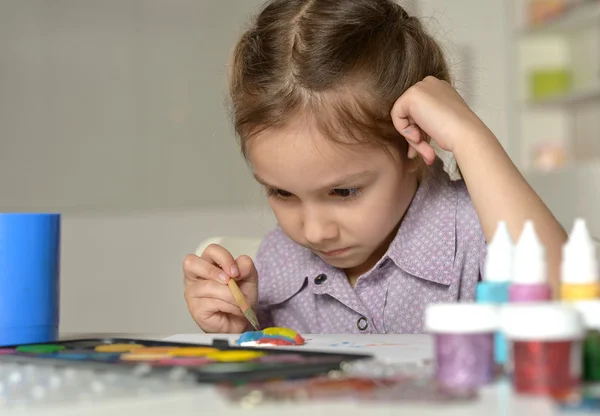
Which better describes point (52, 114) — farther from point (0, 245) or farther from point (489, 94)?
point (0, 245)

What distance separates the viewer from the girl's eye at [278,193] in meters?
1.14

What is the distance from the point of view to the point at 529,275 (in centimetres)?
57

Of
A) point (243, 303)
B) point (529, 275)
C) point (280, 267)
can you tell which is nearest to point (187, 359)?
point (529, 275)

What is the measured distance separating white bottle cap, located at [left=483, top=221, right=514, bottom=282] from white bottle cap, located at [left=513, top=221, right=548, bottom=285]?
49 millimetres

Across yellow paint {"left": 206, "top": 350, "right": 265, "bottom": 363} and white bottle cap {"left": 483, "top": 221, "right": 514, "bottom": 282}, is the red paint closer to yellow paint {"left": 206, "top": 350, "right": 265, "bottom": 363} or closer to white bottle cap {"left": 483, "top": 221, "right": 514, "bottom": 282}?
white bottle cap {"left": 483, "top": 221, "right": 514, "bottom": 282}

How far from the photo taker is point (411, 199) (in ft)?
4.07

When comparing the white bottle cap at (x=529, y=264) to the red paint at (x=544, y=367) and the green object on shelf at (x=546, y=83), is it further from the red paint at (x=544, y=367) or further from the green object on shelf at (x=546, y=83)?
the green object on shelf at (x=546, y=83)

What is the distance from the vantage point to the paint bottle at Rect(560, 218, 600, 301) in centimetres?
58

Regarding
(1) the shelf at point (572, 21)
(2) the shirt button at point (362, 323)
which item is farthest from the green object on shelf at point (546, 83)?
(2) the shirt button at point (362, 323)

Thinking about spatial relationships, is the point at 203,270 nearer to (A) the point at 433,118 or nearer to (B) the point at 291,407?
(A) the point at 433,118

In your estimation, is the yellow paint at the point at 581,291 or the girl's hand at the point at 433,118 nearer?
the yellow paint at the point at 581,291

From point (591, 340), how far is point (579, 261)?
0.21 feet

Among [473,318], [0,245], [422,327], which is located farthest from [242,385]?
[422,327]

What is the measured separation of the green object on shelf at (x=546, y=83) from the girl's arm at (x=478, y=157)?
261cm
